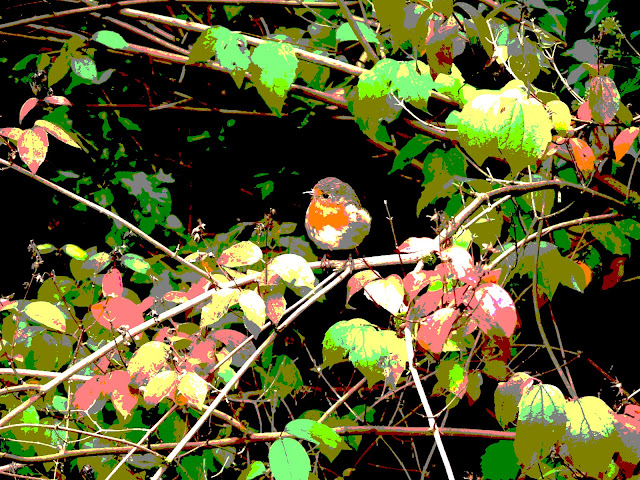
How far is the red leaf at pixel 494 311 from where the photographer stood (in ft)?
3.25

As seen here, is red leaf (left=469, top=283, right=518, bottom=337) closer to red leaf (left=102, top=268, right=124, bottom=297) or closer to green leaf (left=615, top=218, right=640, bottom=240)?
green leaf (left=615, top=218, right=640, bottom=240)

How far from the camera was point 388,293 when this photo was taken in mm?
1111

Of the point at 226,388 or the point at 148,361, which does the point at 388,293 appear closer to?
the point at 226,388

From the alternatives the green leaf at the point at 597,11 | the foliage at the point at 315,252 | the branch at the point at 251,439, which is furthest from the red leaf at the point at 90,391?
the green leaf at the point at 597,11

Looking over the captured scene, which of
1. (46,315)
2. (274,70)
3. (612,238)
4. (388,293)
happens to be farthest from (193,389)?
(612,238)

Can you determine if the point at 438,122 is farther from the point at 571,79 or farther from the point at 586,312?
the point at 586,312

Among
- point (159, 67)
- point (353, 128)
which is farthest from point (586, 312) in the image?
point (159, 67)

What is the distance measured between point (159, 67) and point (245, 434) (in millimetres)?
1703

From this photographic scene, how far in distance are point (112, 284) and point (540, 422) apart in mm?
1397

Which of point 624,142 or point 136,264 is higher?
point 624,142

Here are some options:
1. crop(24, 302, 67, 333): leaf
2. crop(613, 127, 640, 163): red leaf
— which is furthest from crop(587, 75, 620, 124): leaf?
crop(24, 302, 67, 333): leaf

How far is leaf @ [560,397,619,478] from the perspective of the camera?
97 cm

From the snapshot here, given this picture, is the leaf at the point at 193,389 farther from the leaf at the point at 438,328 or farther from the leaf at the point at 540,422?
the leaf at the point at 540,422

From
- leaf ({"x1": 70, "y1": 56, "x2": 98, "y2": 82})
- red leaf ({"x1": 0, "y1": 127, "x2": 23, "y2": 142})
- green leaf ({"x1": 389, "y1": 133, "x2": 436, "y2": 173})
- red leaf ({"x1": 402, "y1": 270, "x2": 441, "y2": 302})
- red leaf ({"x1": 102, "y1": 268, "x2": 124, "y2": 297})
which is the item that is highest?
leaf ({"x1": 70, "y1": 56, "x2": 98, "y2": 82})
